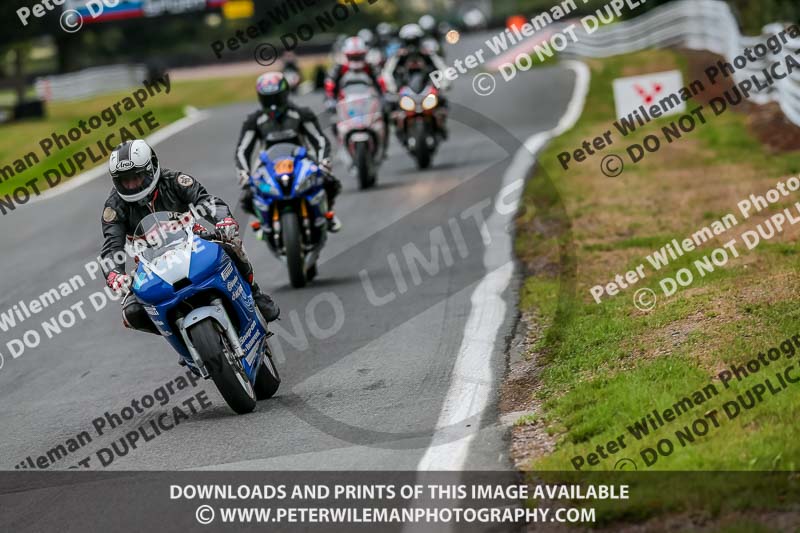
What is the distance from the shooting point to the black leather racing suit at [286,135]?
40.5 ft

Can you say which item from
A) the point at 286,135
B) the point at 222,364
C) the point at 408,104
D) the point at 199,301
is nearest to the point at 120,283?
the point at 199,301

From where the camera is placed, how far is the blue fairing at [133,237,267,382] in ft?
25.1

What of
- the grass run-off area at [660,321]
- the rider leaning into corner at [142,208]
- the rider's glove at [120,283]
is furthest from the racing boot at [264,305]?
the grass run-off area at [660,321]

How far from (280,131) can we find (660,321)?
4992mm

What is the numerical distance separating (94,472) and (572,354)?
3251mm

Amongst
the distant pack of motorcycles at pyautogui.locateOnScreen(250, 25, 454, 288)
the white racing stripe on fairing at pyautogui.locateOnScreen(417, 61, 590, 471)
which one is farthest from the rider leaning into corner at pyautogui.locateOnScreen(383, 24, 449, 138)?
the white racing stripe on fairing at pyautogui.locateOnScreen(417, 61, 590, 471)

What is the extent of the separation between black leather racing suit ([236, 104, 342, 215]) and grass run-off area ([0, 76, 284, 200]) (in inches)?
492

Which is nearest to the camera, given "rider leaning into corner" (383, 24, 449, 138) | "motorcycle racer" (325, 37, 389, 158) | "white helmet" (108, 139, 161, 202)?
"white helmet" (108, 139, 161, 202)

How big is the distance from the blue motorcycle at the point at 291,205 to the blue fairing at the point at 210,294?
11.9 feet

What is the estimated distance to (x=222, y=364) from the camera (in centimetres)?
752

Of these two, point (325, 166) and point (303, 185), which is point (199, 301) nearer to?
point (303, 185)

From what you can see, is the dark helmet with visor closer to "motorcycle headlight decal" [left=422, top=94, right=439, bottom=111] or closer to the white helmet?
the white helmet

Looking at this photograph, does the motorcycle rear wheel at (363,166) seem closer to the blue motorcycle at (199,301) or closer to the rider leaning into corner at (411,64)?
the rider leaning into corner at (411,64)

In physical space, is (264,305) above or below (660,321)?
above
